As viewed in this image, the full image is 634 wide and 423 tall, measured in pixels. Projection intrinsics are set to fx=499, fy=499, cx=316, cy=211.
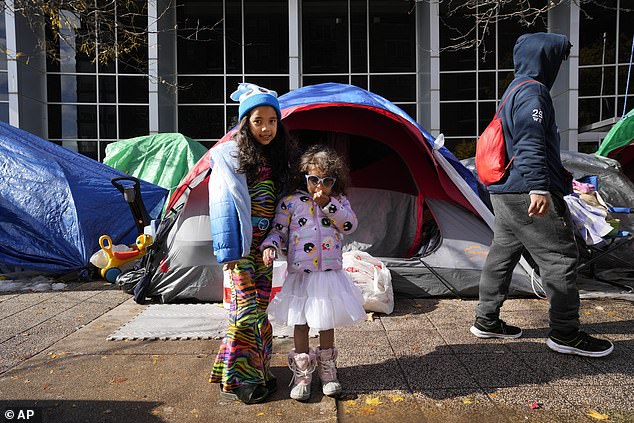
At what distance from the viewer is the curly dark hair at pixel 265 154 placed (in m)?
2.66

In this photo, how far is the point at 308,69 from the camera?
50.4 feet

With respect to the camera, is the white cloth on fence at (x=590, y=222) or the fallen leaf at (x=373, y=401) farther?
the white cloth on fence at (x=590, y=222)

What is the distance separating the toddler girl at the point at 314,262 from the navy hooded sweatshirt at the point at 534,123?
118cm

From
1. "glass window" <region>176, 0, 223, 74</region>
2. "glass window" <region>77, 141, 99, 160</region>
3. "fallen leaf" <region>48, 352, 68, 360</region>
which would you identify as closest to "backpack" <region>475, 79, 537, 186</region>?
"fallen leaf" <region>48, 352, 68, 360</region>

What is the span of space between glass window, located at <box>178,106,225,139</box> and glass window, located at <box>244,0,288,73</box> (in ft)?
5.44

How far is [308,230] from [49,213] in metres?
4.76

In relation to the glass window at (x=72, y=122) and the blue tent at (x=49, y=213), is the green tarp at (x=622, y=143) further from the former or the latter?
the glass window at (x=72, y=122)

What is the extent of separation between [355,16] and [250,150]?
45.8 ft

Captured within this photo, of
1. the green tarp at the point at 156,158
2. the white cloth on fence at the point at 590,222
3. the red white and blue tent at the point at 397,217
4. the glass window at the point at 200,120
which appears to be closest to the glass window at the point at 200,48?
the glass window at the point at 200,120

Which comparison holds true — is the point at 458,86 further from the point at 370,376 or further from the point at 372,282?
the point at 370,376

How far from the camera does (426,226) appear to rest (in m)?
5.74

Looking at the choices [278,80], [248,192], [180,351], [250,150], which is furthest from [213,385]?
[278,80]

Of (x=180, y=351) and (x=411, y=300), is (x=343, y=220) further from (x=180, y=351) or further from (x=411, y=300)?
(x=411, y=300)

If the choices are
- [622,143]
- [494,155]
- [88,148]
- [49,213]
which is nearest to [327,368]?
[494,155]
